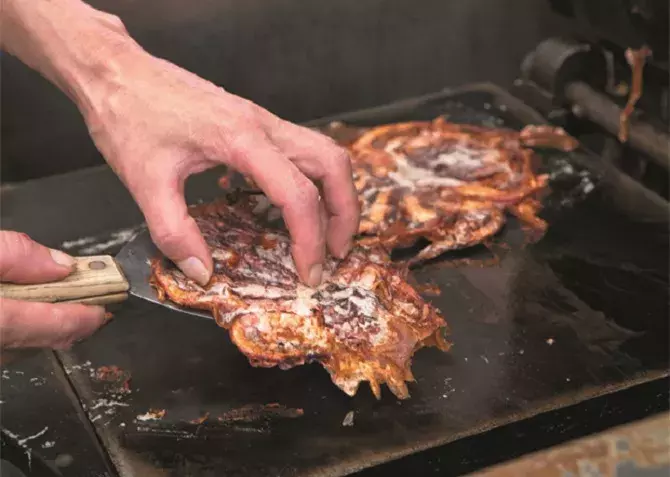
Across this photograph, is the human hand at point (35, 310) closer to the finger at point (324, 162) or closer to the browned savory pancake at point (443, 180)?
the finger at point (324, 162)

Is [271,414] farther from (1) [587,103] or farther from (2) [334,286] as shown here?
(1) [587,103]

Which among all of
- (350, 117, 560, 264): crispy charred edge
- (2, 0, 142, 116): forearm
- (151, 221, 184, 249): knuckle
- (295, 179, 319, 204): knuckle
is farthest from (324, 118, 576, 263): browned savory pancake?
(2, 0, 142, 116): forearm

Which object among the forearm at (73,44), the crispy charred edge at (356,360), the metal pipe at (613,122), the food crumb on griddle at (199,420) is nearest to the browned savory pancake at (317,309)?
the crispy charred edge at (356,360)

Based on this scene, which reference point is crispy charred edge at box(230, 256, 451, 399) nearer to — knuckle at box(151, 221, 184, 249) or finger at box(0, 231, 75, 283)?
knuckle at box(151, 221, 184, 249)

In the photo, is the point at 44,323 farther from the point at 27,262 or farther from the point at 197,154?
the point at 197,154

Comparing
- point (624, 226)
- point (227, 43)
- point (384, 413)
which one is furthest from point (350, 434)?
point (227, 43)

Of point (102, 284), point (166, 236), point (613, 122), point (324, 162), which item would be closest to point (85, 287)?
point (102, 284)

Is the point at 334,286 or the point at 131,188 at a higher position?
the point at 131,188
